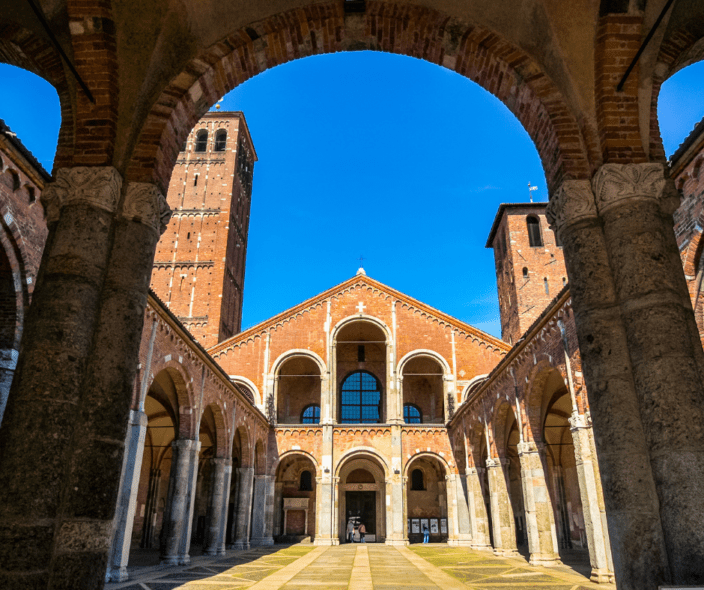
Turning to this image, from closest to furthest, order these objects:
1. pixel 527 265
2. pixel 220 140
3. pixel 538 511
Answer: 1. pixel 538 511
2. pixel 527 265
3. pixel 220 140

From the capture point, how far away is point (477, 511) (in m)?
20.1

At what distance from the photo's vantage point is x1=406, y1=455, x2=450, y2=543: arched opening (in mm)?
25516

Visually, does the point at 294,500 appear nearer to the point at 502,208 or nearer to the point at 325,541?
the point at 325,541

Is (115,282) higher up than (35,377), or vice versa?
(115,282)

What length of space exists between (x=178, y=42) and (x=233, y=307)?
100 ft

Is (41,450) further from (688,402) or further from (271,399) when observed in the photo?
(271,399)

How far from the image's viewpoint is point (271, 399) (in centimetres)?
2462

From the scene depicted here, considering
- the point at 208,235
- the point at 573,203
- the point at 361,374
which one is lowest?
the point at 573,203

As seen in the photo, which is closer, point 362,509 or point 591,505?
point 591,505

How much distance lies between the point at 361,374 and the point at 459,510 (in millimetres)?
8573

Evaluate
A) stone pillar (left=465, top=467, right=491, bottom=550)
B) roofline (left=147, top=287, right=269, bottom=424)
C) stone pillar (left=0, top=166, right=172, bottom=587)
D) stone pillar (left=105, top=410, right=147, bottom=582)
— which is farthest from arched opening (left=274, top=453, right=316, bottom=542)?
stone pillar (left=0, top=166, right=172, bottom=587)

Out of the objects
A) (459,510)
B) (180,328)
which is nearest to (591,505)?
(180,328)

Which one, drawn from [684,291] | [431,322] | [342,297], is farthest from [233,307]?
[684,291]

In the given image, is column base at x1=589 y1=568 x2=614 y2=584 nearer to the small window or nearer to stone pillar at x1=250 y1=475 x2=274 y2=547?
stone pillar at x1=250 y1=475 x2=274 y2=547
